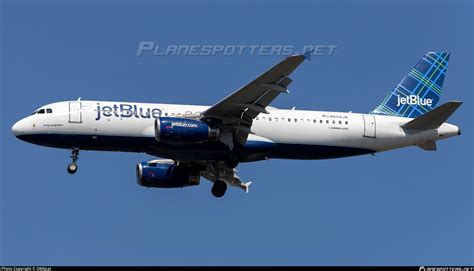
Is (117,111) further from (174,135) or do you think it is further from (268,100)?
(268,100)

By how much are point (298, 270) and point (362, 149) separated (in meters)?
16.3

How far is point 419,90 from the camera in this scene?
62.5 metres

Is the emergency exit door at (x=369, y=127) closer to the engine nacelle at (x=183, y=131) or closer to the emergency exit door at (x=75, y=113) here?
the engine nacelle at (x=183, y=131)

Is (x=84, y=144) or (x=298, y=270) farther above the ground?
(x=84, y=144)

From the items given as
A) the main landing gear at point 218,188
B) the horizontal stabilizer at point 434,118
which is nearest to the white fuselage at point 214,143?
the horizontal stabilizer at point 434,118

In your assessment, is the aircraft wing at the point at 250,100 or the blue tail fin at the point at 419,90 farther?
the blue tail fin at the point at 419,90

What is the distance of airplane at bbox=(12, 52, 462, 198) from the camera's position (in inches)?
2112

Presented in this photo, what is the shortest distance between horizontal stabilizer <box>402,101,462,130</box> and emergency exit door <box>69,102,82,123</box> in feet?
56.1

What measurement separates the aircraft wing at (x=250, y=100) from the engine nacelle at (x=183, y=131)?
0.85 metres

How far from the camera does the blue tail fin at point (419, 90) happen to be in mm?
60938

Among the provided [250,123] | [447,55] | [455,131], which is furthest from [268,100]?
[447,55]

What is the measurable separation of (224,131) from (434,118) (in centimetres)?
1109

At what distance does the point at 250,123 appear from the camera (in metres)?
55.3

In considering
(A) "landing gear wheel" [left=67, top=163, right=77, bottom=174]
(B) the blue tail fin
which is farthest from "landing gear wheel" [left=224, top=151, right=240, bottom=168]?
(B) the blue tail fin
